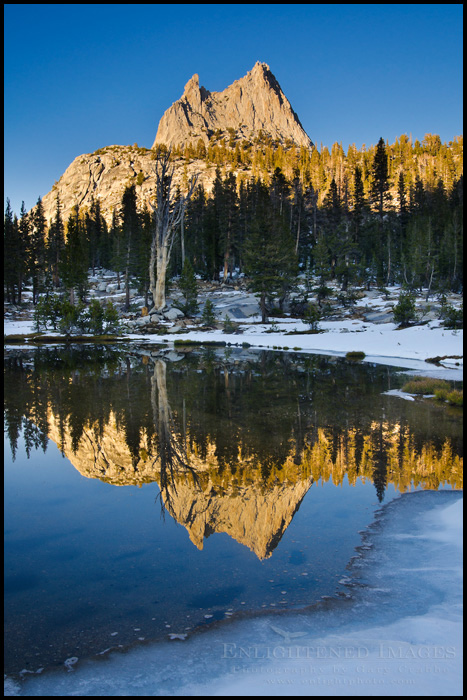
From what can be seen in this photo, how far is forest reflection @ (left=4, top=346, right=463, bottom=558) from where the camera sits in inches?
269

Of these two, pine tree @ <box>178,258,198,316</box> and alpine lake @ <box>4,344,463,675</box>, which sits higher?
pine tree @ <box>178,258,198,316</box>

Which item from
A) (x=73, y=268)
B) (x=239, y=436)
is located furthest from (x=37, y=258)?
(x=239, y=436)

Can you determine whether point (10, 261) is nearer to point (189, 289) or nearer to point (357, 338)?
point (189, 289)

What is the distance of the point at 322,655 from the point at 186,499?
11.4 ft

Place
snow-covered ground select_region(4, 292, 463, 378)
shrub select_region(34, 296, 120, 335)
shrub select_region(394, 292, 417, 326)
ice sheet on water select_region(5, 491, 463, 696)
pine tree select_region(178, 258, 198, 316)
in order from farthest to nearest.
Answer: pine tree select_region(178, 258, 198, 316)
shrub select_region(34, 296, 120, 335)
shrub select_region(394, 292, 417, 326)
snow-covered ground select_region(4, 292, 463, 378)
ice sheet on water select_region(5, 491, 463, 696)

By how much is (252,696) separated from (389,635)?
141 centimetres

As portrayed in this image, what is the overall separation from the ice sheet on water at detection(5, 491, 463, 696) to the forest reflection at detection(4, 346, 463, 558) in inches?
55.2

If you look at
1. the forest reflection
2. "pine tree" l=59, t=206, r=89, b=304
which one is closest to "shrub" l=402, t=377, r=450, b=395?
the forest reflection

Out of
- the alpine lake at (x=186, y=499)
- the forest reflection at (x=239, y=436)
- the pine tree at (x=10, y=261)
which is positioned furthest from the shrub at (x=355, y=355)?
the pine tree at (x=10, y=261)

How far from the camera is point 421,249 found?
162ft

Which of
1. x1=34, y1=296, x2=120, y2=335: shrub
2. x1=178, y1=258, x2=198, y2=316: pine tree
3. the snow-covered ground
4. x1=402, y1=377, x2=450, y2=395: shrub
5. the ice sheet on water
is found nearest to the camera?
the ice sheet on water

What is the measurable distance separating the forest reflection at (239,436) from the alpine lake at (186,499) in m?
0.04

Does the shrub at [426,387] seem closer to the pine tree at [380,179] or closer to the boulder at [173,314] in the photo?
the boulder at [173,314]

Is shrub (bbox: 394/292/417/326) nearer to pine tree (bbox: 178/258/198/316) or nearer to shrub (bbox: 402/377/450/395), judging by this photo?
shrub (bbox: 402/377/450/395)
